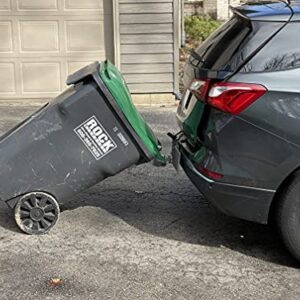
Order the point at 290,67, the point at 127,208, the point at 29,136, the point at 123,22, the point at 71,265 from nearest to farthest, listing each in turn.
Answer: the point at 290,67 < the point at 71,265 < the point at 29,136 < the point at 127,208 < the point at 123,22

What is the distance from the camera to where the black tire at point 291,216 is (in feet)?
13.0

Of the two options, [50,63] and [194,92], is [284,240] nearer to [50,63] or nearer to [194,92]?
[194,92]

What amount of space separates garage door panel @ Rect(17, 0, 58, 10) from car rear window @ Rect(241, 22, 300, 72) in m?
5.62

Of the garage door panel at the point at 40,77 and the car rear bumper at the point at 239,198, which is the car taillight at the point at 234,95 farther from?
the garage door panel at the point at 40,77

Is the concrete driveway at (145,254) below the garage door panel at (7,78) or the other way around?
below

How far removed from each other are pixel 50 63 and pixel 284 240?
5.88 m

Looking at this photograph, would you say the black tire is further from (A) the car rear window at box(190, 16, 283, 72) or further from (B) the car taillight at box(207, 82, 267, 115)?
(A) the car rear window at box(190, 16, 283, 72)

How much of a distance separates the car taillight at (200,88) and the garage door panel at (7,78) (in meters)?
5.43

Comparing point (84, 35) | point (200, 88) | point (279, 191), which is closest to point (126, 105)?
point (200, 88)

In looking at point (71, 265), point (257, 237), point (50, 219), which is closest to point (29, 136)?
point (50, 219)

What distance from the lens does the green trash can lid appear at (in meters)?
4.46

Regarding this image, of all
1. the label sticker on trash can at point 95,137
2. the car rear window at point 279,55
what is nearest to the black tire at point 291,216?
the car rear window at point 279,55

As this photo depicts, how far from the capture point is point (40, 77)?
9188mm

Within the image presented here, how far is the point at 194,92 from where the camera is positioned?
4.25 m
